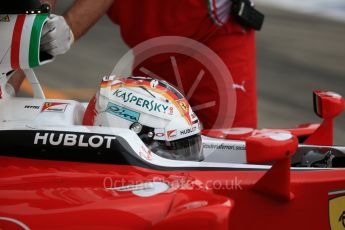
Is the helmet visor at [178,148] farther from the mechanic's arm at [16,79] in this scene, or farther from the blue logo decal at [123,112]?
the mechanic's arm at [16,79]

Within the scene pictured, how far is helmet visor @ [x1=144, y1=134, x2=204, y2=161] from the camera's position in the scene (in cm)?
313

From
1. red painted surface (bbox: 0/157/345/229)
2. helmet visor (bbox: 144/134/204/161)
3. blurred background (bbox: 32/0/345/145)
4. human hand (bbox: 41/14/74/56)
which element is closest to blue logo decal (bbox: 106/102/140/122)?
helmet visor (bbox: 144/134/204/161)

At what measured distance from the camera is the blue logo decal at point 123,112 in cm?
311

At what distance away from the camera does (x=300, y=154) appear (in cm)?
352

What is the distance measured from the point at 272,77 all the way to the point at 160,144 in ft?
13.3

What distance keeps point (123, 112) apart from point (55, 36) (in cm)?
41

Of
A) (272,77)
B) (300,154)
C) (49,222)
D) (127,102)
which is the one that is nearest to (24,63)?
(127,102)

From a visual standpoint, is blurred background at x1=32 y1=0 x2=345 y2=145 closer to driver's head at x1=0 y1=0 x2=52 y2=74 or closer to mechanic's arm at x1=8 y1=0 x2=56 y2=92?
mechanic's arm at x1=8 y1=0 x2=56 y2=92

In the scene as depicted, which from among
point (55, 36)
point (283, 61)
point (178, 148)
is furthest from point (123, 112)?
point (283, 61)

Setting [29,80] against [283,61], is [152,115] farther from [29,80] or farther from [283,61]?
[283,61]

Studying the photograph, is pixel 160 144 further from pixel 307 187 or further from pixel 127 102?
pixel 307 187

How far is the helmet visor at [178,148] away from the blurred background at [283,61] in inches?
98.6

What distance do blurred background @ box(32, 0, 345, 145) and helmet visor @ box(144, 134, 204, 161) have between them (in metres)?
2.50

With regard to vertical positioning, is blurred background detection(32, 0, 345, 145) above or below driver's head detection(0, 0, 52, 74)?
below
